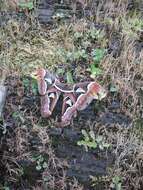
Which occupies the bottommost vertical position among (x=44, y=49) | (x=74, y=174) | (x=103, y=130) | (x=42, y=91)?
(x=74, y=174)

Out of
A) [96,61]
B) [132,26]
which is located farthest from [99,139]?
[132,26]

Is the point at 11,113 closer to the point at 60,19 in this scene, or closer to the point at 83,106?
the point at 83,106

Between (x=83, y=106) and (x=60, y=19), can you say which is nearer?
(x=83, y=106)

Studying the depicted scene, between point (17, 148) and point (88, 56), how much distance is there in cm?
126

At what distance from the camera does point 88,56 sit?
4277mm

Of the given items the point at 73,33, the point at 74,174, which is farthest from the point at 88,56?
the point at 74,174

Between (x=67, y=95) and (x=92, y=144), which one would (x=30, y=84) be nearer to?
(x=67, y=95)

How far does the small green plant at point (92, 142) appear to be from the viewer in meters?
3.75

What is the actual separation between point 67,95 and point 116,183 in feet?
3.14

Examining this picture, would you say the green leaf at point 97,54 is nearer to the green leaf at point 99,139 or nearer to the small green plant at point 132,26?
the small green plant at point 132,26

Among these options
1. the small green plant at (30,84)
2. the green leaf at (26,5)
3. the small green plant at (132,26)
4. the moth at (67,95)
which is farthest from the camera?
the green leaf at (26,5)

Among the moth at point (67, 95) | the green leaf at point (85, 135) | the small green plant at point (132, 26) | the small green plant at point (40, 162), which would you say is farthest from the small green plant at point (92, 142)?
the small green plant at point (132, 26)

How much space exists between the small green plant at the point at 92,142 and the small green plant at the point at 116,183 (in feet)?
1.00

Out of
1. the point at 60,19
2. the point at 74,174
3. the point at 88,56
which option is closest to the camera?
the point at 74,174
